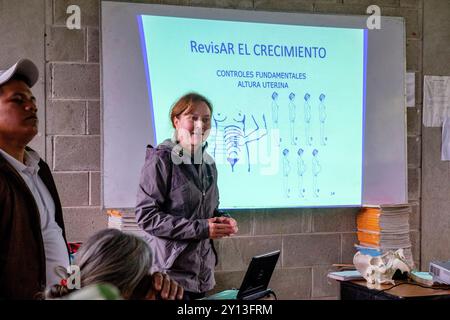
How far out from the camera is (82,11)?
2799mm

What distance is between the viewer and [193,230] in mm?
2205

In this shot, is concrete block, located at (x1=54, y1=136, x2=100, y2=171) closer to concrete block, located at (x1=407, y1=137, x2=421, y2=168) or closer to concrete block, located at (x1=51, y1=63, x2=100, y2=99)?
concrete block, located at (x1=51, y1=63, x2=100, y2=99)

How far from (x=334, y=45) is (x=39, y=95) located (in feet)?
5.62

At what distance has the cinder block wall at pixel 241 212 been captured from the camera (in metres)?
2.79

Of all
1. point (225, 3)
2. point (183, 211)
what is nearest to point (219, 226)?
point (183, 211)

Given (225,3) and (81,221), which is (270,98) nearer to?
(225,3)

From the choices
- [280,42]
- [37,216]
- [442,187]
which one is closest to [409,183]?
[442,187]

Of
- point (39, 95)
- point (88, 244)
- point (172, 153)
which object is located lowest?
point (88, 244)

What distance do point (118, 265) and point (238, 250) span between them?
6.13 feet

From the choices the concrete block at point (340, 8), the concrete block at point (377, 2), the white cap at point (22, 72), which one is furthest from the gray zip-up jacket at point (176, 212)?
the concrete block at point (377, 2)

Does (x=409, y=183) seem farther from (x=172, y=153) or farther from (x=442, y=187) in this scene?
(x=172, y=153)

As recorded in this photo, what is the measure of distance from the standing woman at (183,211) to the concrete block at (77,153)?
60 cm
